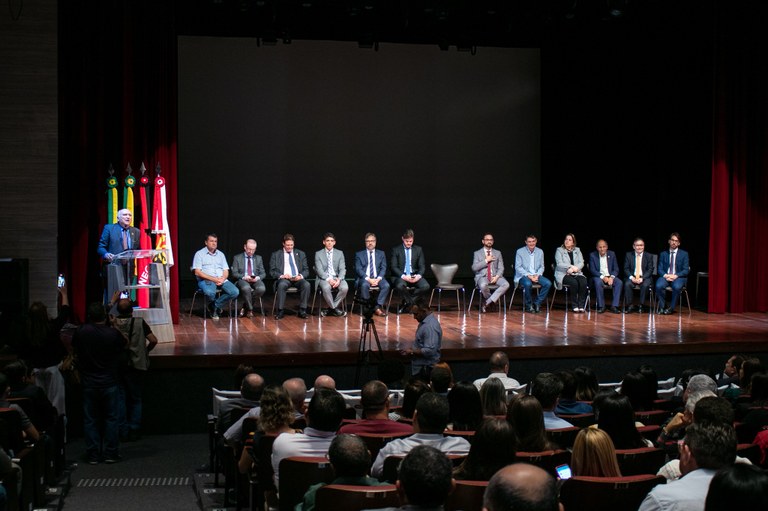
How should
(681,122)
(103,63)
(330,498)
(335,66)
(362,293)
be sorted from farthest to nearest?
1. (335,66)
2. (681,122)
3. (362,293)
4. (103,63)
5. (330,498)

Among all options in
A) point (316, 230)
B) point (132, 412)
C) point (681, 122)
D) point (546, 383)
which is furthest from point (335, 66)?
point (546, 383)

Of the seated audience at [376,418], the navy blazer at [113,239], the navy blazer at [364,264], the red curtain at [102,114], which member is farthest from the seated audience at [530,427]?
the navy blazer at [364,264]

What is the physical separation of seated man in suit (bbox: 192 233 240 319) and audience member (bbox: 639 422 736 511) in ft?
26.9

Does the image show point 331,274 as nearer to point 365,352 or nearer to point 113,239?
point 113,239

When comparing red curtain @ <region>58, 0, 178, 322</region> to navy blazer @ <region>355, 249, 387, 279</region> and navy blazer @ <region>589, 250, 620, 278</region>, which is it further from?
navy blazer @ <region>589, 250, 620, 278</region>

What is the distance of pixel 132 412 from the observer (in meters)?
7.73

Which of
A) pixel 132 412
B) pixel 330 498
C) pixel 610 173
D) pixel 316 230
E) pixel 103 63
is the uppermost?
pixel 103 63

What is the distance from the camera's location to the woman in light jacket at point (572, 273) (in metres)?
11.6

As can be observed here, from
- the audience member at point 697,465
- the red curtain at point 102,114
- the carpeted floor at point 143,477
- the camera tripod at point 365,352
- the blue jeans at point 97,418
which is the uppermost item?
the red curtain at point 102,114

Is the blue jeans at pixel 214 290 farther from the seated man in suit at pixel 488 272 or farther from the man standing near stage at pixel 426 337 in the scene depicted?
the man standing near stage at pixel 426 337

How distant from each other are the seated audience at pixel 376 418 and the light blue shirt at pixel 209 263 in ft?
21.2

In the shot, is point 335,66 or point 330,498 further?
point 335,66

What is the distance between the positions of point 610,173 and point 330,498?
37.1ft

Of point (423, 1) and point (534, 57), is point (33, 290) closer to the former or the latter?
point (423, 1)
